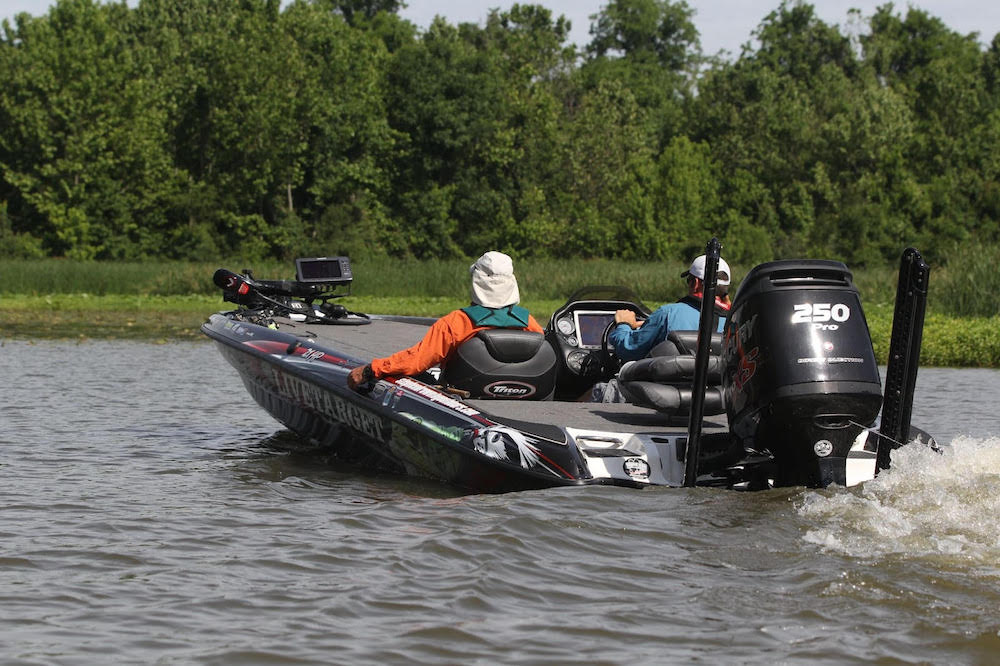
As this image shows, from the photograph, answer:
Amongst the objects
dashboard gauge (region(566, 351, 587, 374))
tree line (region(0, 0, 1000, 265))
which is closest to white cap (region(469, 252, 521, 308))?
dashboard gauge (region(566, 351, 587, 374))

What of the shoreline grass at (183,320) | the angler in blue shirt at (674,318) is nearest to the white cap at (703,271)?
the angler in blue shirt at (674,318)

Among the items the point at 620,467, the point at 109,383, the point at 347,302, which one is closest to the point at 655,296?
the point at 347,302

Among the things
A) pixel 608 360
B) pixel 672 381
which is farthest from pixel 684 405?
pixel 608 360

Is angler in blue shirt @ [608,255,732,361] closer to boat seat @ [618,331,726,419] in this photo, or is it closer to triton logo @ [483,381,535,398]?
boat seat @ [618,331,726,419]

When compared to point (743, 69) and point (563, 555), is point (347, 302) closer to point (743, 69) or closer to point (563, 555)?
point (563, 555)

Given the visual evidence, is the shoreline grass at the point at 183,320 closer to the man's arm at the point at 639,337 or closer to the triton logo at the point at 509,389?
the man's arm at the point at 639,337

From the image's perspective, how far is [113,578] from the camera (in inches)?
209

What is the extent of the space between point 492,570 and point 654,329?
2.49m

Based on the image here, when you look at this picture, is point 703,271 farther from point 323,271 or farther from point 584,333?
point 323,271

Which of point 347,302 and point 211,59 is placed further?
point 211,59

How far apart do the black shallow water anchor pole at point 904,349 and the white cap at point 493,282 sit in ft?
6.77

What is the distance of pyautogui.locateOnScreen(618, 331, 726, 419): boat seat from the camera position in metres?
6.77

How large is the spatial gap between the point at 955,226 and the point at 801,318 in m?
43.2

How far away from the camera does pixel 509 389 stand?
7406 millimetres
